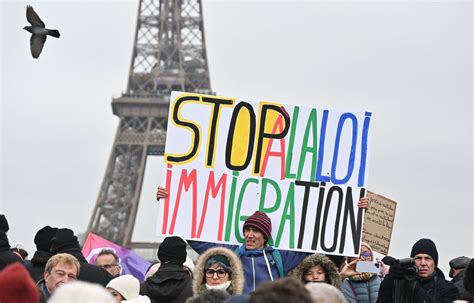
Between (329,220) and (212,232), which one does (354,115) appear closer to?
(329,220)

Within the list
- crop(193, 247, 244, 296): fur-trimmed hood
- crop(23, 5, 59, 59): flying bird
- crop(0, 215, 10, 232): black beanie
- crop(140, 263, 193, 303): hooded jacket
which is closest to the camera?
crop(193, 247, 244, 296): fur-trimmed hood

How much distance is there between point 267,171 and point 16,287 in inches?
169

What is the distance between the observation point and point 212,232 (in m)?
9.49

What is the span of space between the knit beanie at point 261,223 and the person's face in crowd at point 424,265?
112 cm

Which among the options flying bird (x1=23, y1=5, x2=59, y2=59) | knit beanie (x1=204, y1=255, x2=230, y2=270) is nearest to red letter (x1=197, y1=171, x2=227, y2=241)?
knit beanie (x1=204, y1=255, x2=230, y2=270)

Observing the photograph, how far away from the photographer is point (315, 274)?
27.9 feet

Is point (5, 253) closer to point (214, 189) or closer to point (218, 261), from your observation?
point (214, 189)

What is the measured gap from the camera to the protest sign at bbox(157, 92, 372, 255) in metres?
9.56

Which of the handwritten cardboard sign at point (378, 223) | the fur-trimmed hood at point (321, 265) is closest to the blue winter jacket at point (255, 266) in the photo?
the fur-trimmed hood at point (321, 265)

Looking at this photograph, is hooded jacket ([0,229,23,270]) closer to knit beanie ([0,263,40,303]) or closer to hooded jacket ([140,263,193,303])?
hooded jacket ([140,263,193,303])

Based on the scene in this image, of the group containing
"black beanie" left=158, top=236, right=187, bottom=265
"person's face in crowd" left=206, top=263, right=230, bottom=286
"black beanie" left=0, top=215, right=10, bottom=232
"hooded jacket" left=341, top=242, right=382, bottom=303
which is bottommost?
"person's face in crowd" left=206, top=263, right=230, bottom=286

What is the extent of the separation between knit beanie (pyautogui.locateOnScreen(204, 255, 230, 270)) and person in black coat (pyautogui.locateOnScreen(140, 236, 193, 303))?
36.8 inches

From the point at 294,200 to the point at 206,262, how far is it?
1.60m

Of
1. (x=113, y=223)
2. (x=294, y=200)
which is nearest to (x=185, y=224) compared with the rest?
(x=294, y=200)
